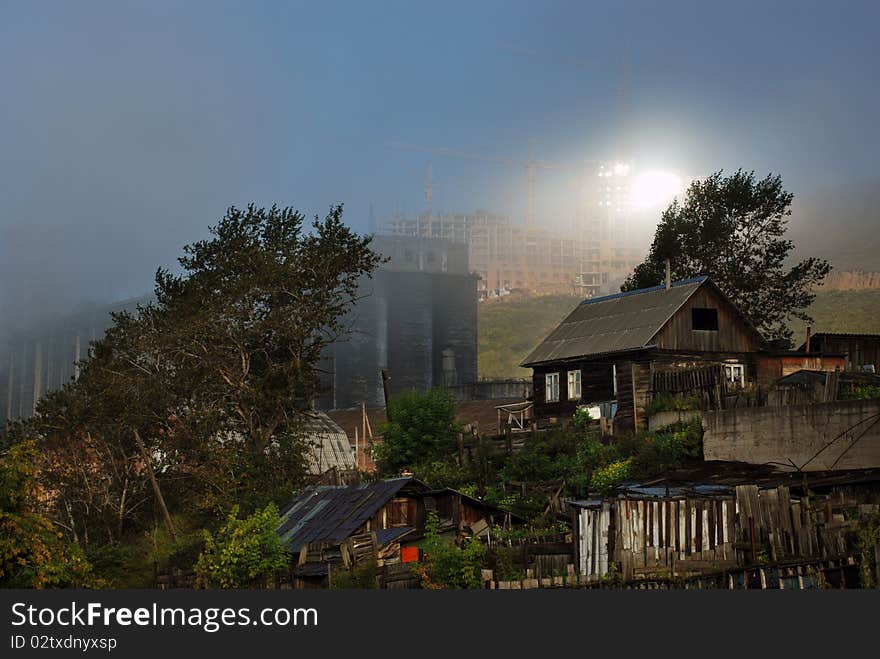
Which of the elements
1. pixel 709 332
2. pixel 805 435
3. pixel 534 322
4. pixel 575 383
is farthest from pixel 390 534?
pixel 534 322

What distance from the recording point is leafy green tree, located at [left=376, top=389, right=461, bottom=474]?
53.5 meters

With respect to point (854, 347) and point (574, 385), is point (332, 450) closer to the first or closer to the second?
point (574, 385)

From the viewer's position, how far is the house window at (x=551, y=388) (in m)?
58.9

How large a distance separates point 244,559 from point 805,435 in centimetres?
1880

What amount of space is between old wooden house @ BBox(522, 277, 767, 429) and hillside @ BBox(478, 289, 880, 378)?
81776 millimetres

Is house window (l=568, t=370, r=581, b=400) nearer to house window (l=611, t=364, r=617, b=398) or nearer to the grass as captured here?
house window (l=611, t=364, r=617, b=398)

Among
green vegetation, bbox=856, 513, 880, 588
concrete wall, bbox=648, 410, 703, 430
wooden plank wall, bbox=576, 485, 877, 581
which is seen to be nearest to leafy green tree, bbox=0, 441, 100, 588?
wooden plank wall, bbox=576, 485, 877, 581

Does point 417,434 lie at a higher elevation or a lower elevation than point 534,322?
lower

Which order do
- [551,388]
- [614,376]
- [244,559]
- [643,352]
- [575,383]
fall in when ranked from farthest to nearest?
[551,388] < [575,383] < [614,376] < [643,352] < [244,559]

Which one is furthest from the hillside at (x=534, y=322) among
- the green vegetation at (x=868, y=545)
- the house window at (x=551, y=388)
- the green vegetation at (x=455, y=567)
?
the green vegetation at (x=455, y=567)

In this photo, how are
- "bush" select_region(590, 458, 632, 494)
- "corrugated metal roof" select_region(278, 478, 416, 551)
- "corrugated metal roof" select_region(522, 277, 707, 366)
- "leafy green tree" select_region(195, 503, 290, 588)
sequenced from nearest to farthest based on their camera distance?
"leafy green tree" select_region(195, 503, 290, 588)
"corrugated metal roof" select_region(278, 478, 416, 551)
"bush" select_region(590, 458, 632, 494)
"corrugated metal roof" select_region(522, 277, 707, 366)

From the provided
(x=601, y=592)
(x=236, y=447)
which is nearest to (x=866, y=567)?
(x=601, y=592)

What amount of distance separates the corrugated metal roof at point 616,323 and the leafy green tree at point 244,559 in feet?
73.7

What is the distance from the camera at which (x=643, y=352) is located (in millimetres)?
53719
